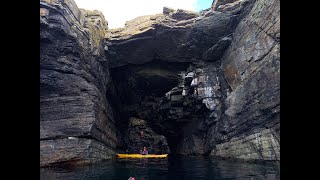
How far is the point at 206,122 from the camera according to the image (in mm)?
33062

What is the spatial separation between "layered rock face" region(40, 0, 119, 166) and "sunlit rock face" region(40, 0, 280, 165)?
10cm

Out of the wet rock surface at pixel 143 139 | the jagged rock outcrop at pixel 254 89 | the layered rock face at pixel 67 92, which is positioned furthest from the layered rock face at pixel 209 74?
the wet rock surface at pixel 143 139

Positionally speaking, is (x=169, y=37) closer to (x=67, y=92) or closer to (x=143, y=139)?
(x=67, y=92)

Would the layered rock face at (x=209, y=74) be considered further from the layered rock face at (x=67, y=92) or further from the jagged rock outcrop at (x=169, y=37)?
the layered rock face at (x=67, y=92)

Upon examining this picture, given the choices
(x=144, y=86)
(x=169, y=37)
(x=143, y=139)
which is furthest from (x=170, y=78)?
(x=143, y=139)

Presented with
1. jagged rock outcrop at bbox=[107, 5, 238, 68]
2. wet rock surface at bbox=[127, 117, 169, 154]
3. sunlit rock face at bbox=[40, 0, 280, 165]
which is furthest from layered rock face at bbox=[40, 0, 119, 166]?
wet rock surface at bbox=[127, 117, 169, 154]

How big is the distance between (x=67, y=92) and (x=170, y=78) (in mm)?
16807

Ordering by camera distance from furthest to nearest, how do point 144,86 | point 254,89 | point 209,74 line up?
1. point 144,86
2. point 209,74
3. point 254,89

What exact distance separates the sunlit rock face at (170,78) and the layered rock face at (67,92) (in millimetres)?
96

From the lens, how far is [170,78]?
39906 mm

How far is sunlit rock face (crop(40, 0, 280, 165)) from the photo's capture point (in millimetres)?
24266
